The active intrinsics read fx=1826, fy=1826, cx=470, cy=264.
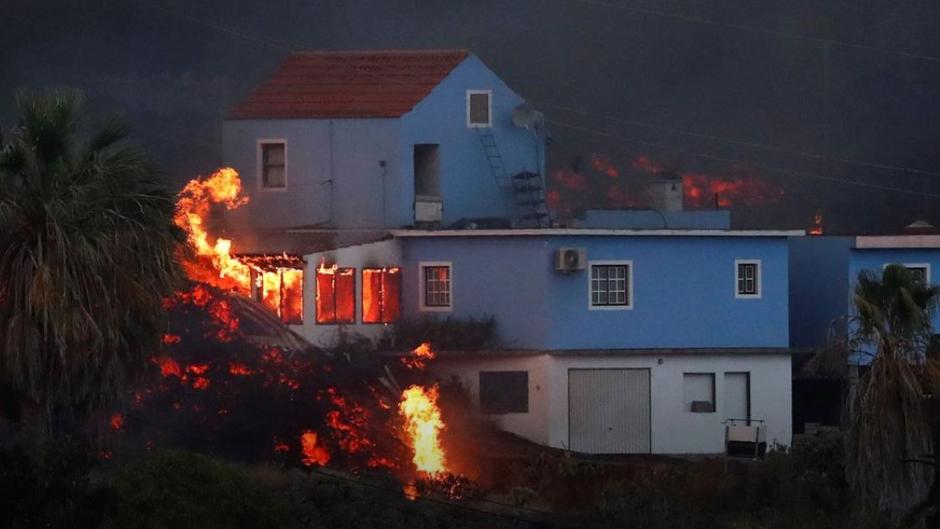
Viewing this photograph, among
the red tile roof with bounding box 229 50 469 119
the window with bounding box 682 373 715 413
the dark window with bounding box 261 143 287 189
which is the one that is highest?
the red tile roof with bounding box 229 50 469 119

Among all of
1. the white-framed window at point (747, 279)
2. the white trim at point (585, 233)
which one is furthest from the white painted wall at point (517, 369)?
the white-framed window at point (747, 279)

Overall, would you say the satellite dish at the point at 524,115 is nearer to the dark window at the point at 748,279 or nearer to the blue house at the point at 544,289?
the blue house at the point at 544,289

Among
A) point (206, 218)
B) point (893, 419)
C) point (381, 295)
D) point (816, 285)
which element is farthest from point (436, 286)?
point (893, 419)

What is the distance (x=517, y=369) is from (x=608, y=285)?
336cm

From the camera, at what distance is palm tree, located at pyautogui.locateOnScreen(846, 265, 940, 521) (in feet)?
108

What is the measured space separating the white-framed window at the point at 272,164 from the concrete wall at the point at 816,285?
14.8 metres

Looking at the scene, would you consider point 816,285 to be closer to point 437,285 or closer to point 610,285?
point 610,285

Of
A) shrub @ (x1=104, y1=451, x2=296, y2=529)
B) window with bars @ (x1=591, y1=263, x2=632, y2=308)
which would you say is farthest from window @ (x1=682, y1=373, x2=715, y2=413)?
shrub @ (x1=104, y1=451, x2=296, y2=529)

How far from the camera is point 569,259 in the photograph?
46.5 metres

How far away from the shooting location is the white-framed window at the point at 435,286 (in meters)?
47.6

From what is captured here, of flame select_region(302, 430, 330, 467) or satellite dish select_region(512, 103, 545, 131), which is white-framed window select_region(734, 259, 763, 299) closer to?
satellite dish select_region(512, 103, 545, 131)

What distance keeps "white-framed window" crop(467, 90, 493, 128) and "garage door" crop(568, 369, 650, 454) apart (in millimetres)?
9624

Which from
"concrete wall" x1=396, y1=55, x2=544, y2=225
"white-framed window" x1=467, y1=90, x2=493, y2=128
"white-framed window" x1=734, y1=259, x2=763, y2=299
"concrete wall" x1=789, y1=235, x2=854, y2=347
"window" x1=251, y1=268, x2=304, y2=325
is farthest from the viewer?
"white-framed window" x1=467, y1=90, x2=493, y2=128

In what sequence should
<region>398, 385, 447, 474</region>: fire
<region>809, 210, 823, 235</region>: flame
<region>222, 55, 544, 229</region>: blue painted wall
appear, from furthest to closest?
1. <region>809, 210, 823, 235</region>: flame
2. <region>222, 55, 544, 229</region>: blue painted wall
3. <region>398, 385, 447, 474</region>: fire
